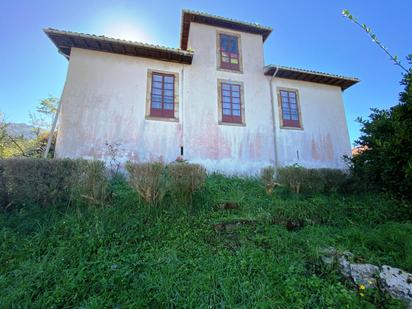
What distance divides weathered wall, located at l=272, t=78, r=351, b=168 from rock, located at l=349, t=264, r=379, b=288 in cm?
735

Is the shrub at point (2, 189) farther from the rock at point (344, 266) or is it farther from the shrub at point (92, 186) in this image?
the rock at point (344, 266)

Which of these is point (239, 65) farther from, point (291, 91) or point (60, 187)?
point (60, 187)

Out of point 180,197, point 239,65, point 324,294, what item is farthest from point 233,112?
point 324,294

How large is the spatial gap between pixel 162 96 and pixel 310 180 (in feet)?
22.9

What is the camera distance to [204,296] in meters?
3.24

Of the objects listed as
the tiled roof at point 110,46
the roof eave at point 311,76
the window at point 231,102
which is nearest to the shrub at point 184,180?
the window at point 231,102

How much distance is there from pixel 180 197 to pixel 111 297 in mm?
2687

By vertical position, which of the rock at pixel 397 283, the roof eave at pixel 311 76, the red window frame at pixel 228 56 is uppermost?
the red window frame at pixel 228 56

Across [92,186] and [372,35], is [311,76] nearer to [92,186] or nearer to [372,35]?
[372,35]

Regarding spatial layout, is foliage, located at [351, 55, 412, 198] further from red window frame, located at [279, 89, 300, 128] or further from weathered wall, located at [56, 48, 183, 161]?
weathered wall, located at [56, 48, 183, 161]

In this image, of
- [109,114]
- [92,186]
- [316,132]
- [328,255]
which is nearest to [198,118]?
[109,114]

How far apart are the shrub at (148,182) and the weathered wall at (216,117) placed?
14.3 ft

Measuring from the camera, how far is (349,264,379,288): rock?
3454 millimetres

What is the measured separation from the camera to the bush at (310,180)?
7.25 metres
